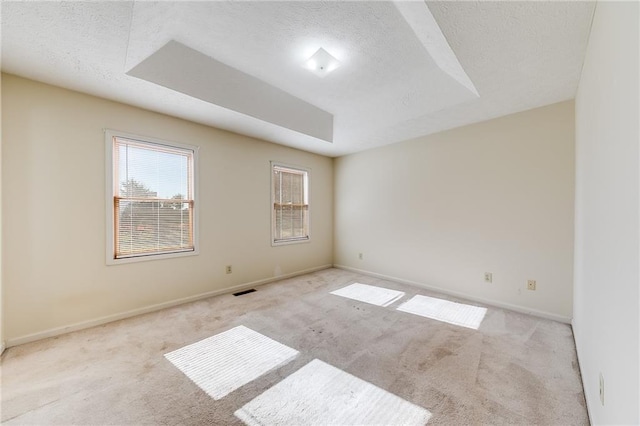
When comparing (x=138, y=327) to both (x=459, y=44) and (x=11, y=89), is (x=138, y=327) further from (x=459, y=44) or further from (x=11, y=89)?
(x=459, y=44)

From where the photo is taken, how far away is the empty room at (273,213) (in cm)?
146

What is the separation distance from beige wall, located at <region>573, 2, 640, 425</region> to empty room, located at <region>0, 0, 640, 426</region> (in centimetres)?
2

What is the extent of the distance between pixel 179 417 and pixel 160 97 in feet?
9.07

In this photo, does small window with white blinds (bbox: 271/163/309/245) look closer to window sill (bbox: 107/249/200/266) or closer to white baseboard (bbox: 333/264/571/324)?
window sill (bbox: 107/249/200/266)

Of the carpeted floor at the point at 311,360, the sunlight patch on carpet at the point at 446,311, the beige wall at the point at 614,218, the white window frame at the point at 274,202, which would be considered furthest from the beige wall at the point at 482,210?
the beige wall at the point at 614,218

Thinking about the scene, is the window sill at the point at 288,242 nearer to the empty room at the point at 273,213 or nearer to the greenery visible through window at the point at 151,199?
the empty room at the point at 273,213

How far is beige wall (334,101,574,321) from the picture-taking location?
2.73 metres

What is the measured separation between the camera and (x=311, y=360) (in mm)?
1997

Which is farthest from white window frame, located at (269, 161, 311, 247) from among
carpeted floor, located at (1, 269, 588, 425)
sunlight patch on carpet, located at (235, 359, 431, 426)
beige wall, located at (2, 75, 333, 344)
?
sunlight patch on carpet, located at (235, 359, 431, 426)

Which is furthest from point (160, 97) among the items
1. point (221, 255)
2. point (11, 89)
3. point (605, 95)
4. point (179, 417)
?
point (605, 95)

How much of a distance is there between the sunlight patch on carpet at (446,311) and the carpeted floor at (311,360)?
5.2 inches

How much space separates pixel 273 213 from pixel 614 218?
12.5 feet

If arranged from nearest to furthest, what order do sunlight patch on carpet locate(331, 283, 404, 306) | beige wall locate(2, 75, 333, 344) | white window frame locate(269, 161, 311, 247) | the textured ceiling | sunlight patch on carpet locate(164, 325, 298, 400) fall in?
the textured ceiling
sunlight patch on carpet locate(164, 325, 298, 400)
beige wall locate(2, 75, 333, 344)
sunlight patch on carpet locate(331, 283, 404, 306)
white window frame locate(269, 161, 311, 247)

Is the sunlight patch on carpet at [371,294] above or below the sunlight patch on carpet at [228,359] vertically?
below
